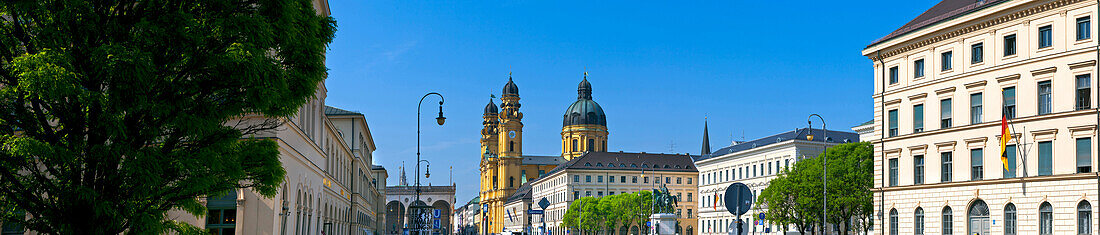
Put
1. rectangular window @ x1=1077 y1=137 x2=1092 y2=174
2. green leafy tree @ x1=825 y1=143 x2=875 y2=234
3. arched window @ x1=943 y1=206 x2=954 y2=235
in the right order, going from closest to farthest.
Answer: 1. rectangular window @ x1=1077 y1=137 x2=1092 y2=174
2. arched window @ x1=943 y1=206 x2=954 y2=235
3. green leafy tree @ x1=825 y1=143 x2=875 y2=234

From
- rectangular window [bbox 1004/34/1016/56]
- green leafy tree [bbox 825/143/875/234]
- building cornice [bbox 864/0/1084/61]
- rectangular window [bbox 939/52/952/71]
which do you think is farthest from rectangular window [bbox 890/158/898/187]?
green leafy tree [bbox 825/143/875/234]

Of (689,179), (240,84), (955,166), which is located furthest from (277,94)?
(689,179)

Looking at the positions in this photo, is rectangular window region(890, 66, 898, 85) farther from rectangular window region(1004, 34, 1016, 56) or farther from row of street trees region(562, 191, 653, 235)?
row of street trees region(562, 191, 653, 235)

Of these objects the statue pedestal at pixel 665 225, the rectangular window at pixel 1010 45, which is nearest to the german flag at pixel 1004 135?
the rectangular window at pixel 1010 45

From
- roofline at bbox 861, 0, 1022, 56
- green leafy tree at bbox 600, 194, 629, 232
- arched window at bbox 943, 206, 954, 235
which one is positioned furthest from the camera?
green leafy tree at bbox 600, 194, 629, 232

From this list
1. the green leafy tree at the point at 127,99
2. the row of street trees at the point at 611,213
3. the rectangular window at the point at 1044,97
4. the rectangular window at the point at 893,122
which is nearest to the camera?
the green leafy tree at the point at 127,99

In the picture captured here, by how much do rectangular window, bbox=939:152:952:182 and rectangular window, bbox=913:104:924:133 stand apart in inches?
78.6

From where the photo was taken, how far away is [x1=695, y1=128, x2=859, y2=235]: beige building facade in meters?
103

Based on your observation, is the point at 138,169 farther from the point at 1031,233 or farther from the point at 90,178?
the point at 1031,233

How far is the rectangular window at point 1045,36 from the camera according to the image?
131ft

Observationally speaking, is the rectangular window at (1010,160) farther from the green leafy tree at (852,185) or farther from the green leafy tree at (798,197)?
the green leafy tree at (798,197)

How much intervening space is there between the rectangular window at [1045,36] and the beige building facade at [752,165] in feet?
179

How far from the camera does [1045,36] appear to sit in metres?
40.3

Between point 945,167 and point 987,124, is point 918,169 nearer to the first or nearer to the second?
point 945,167
